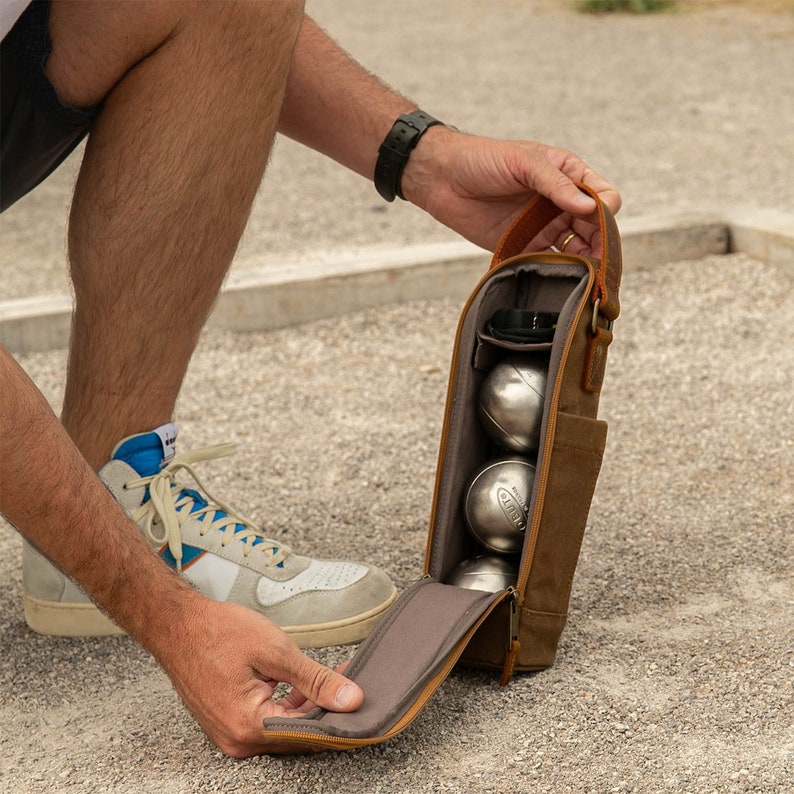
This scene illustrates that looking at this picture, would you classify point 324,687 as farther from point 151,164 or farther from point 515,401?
point 151,164

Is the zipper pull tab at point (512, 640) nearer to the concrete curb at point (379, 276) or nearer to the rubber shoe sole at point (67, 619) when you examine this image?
the rubber shoe sole at point (67, 619)

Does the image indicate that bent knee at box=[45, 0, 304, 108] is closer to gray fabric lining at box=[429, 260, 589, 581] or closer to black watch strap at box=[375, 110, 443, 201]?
black watch strap at box=[375, 110, 443, 201]

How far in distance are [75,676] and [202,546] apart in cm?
29

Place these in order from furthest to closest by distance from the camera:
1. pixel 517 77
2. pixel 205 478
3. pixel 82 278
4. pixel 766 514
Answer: pixel 517 77
pixel 205 478
pixel 766 514
pixel 82 278

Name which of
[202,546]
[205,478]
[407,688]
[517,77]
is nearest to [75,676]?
[202,546]

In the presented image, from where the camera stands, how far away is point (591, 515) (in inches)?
96.5

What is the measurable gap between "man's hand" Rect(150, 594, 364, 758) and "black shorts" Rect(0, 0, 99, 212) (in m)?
0.95

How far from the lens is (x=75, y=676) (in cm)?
195

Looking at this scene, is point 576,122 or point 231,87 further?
point 576,122

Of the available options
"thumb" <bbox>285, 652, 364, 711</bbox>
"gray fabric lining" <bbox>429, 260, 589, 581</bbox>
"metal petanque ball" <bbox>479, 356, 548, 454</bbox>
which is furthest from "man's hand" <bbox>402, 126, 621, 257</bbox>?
"thumb" <bbox>285, 652, 364, 711</bbox>

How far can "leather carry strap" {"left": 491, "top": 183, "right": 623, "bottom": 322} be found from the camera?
1.84 m

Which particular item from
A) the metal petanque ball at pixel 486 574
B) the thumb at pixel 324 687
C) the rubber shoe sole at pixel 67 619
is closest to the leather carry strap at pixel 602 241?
the metal petanque ball at pixel 486 574

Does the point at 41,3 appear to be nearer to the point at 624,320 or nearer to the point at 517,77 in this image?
the point at 624,320

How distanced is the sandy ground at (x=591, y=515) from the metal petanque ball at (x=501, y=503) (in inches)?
8.4
